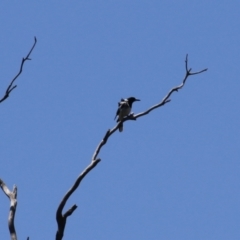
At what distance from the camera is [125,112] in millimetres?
14406

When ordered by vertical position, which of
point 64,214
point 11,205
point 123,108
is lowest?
point 64,214

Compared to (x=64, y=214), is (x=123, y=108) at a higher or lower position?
higher

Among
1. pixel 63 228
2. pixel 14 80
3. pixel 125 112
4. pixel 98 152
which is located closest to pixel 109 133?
pixel 98 152

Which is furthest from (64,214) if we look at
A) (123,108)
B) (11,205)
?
(123,108)

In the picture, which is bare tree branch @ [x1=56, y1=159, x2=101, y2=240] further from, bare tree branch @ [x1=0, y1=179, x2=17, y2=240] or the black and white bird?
the black and white bird

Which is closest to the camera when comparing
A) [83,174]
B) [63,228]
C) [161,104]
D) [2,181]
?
[63,228]

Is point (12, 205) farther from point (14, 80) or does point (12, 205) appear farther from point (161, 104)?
point (161, 104)

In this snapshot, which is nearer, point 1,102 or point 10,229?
point 10,229

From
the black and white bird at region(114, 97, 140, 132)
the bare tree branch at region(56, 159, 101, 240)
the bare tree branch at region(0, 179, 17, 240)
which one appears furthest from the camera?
the black and white bird at region(114, 97, 140, 132)

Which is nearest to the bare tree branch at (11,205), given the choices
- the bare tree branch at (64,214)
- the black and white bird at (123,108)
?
the bare tree branch at (64,214)

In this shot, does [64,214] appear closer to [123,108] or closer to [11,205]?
[11,205]

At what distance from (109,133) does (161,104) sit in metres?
1.27

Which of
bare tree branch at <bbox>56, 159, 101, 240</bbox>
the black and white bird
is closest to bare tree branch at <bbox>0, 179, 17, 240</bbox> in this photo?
bare tree branch at <bbox>56, 159, 101, 240</bbox>

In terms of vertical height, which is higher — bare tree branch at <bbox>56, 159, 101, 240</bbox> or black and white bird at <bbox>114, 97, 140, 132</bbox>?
black and white bird at <bbox>114, 97, 140, 132</bbox>
